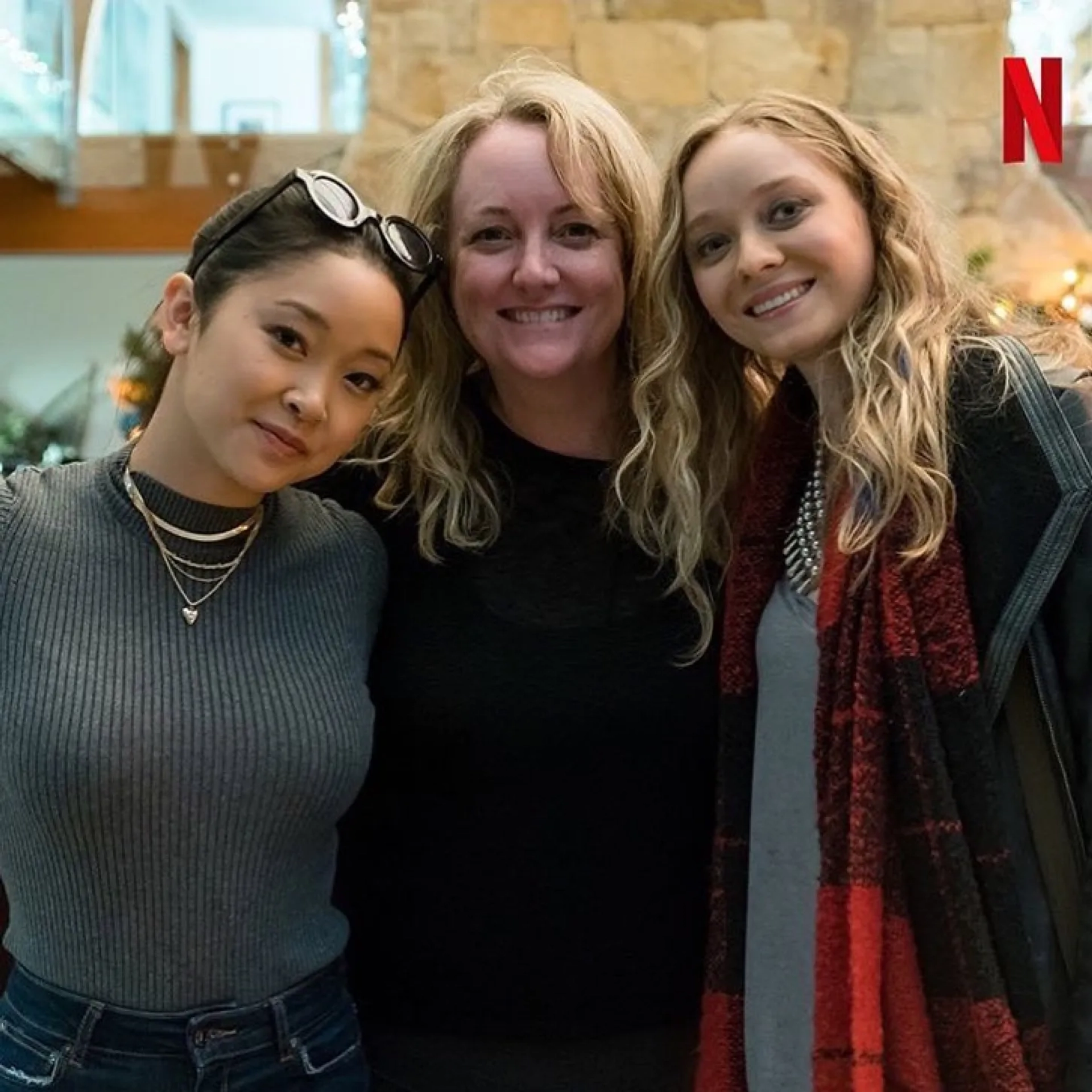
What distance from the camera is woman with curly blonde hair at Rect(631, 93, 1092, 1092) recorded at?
106cm

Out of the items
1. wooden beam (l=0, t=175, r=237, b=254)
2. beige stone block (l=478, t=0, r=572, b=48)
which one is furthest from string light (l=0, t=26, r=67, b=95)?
beige stone block (l=478, t=0, r=572, b=48)

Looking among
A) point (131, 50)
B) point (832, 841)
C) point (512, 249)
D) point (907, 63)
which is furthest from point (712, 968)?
point (131, 50)

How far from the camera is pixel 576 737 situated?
1.30 meters

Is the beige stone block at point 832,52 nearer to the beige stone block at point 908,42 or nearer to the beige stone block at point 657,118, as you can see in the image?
the beige stone block at point 908,42

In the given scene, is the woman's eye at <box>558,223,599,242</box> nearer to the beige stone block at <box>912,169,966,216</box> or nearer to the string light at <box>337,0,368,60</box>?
the beige stone block at <box>912,169,966,216</box>

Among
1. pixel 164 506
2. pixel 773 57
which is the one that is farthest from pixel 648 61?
pixel 164 506

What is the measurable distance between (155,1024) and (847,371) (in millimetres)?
900

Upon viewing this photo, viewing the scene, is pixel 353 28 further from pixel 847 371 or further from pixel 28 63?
pixel 847 371

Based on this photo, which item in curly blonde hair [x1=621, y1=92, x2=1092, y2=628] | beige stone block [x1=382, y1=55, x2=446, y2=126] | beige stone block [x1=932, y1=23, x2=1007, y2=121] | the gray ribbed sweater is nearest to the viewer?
the gray ribbed sweater

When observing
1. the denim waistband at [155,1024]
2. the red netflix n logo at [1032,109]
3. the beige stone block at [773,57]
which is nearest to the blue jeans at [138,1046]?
the denim waistband at [155,1024]

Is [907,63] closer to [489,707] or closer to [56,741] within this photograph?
[489,707]

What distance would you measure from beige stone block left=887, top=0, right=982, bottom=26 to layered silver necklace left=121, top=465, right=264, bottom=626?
4.49 metres

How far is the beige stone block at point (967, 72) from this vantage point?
15.6 feet

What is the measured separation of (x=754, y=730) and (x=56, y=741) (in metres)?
0.67
